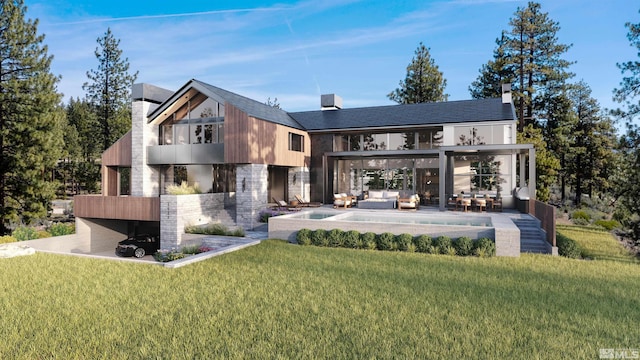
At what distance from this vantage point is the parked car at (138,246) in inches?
616

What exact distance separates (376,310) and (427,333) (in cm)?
111

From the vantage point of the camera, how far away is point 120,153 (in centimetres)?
2028

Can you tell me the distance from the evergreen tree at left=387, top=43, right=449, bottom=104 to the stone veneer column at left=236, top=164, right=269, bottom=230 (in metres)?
22.6

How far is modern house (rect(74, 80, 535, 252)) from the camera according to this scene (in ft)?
56.8

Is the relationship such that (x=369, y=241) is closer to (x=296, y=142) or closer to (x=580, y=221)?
(x=296, y=142)

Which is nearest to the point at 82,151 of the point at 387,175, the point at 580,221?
the point at 387,175

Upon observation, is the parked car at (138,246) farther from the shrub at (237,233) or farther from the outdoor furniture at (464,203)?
the outdoor furniture at (464,203)

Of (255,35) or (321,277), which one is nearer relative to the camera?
(321,277)

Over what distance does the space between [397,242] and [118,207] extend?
12.8 metres

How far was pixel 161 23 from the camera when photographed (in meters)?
23.0

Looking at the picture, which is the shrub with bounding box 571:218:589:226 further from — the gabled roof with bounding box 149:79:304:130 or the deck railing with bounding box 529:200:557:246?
the gabled roof with bounding box 149:79:304:130

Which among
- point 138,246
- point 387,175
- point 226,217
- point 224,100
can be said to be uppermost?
point 224,100

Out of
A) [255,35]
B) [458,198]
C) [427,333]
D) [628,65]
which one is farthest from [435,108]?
[427,333]

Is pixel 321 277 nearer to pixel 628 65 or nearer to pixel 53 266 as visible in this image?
pixel 53 266
